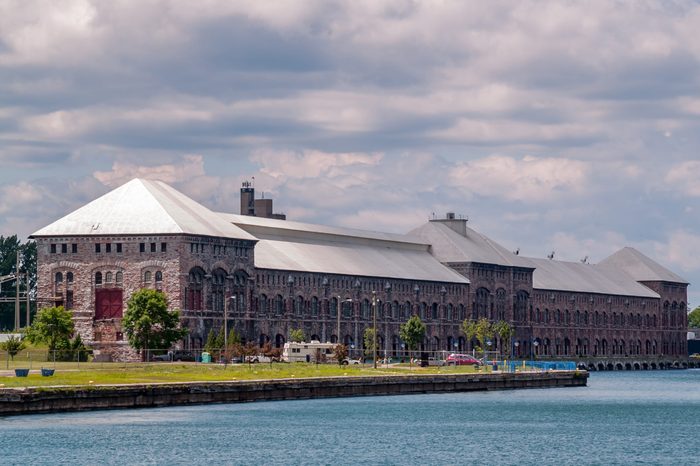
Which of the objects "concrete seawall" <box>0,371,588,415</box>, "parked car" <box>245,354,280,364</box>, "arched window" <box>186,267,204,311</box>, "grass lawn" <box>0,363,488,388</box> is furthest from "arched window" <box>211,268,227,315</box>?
"concrete seawall" <box>0,371,588,415</box>

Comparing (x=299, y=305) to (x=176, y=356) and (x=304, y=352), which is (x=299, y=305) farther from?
(x=176, y=356)

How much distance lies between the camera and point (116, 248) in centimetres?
16762

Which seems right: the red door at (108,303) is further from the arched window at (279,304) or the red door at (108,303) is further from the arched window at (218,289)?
the arched window at (279,304)

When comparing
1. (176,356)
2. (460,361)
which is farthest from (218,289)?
(460,361)

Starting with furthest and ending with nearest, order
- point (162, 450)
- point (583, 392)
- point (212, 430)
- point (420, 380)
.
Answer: point (583, 392) → point (420, 380) → point (212, 430) → point (162, 450)

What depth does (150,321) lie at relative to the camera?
6245 inches

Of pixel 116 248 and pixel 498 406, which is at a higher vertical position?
pixel 116 248

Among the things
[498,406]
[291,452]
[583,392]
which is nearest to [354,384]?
[498,406]

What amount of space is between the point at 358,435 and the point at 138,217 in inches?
2978

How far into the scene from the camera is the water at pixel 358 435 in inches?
3366

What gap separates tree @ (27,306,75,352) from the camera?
161125 millimetres

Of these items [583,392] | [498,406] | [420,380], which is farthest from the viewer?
[583,392]

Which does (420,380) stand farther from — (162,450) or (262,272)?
Answer: (162,450)

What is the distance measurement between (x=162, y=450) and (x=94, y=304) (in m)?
83.5
